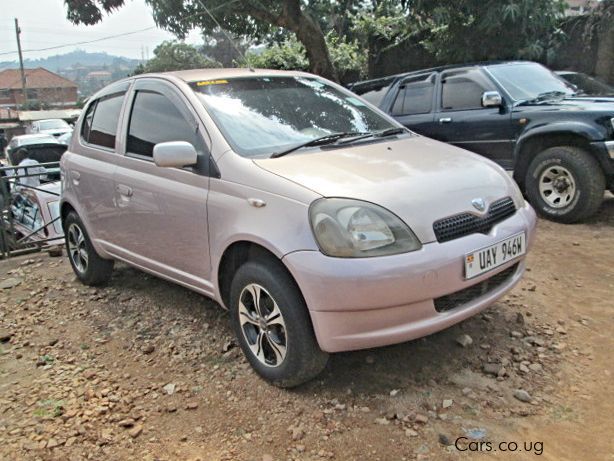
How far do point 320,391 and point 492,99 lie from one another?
13.8 ft

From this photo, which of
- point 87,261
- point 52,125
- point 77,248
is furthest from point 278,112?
point 52,125

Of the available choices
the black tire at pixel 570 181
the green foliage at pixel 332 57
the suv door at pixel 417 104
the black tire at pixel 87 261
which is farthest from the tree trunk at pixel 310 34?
the black tire at pixel 87 261

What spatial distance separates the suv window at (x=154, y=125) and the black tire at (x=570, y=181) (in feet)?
12.9

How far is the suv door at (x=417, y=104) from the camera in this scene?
6.88 metres

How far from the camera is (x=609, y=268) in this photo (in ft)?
14.6

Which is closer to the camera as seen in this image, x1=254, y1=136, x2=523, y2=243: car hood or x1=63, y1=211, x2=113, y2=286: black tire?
x1=254, y1=136, x2=523, y2=243: car hood

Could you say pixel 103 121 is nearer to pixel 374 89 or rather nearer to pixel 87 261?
pixel 87 261

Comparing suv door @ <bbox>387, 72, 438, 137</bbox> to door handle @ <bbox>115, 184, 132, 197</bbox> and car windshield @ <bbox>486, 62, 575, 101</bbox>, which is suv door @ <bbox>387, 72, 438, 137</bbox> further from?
door handle @ <bbox>115, 184, 132, 197</bbox>

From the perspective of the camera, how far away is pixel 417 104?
702cm

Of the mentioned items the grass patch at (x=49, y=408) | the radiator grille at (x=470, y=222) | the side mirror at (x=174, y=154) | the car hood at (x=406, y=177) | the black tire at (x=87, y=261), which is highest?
the side mirror at (x=174, y=154)

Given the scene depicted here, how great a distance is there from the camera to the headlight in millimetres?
2596

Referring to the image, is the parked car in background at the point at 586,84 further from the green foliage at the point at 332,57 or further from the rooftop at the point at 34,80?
the rooftop at the point at 34,80

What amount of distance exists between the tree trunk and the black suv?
17.3 feet

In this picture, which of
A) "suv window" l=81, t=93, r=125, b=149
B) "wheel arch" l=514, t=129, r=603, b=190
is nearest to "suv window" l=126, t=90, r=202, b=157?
"suv window" l=81, t=93, r=125, b=149
